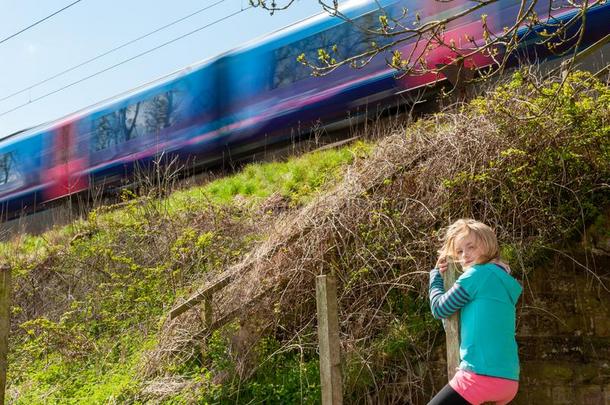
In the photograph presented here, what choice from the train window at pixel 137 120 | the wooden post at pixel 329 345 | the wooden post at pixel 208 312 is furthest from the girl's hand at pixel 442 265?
the train window at pixel 137 120

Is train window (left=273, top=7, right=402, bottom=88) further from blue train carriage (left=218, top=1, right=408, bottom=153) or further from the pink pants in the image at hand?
the pink pants

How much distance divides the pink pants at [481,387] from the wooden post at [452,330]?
0.16 metres

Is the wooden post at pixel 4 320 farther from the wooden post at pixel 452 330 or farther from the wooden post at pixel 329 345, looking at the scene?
the wooden post at pixel 452 330

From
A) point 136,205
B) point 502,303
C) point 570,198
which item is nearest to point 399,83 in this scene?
point 136,205

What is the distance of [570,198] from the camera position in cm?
536

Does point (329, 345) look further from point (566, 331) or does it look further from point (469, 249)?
point (566, 331)

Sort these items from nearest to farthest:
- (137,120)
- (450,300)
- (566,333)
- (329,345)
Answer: (450,300)
(329,345)
(566,333)
(137,120)

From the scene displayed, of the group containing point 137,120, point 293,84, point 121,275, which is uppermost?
point 137,120

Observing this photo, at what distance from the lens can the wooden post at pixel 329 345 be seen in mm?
3629

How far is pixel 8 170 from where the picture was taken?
18.1 metres

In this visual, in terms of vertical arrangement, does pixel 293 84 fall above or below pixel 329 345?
above

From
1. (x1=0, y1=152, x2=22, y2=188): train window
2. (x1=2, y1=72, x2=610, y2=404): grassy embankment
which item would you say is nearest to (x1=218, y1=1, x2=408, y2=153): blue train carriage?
(x1=2, y1=72, x2=610, y2=404): grassy embankment

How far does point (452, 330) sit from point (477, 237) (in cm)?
46

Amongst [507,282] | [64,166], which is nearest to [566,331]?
[507,282]
